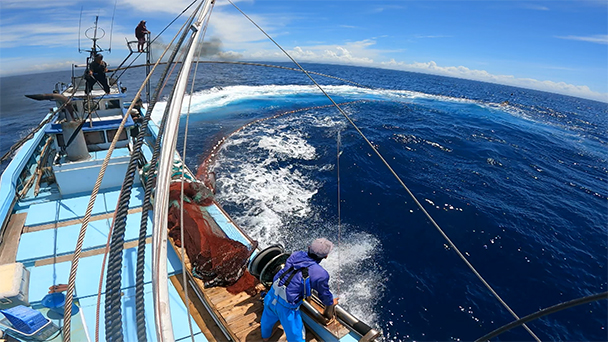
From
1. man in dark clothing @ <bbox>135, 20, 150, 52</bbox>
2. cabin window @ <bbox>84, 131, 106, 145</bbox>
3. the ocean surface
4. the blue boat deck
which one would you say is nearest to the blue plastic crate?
A: the blue boat deck

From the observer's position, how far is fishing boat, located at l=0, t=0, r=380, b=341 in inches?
106

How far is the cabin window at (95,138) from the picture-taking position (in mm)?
10570

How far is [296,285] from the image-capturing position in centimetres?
423

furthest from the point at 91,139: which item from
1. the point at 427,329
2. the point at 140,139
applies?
the point at 427,329

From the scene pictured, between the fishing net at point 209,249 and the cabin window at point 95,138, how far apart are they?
5.01 m

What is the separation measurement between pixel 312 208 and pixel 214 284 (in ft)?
24.7

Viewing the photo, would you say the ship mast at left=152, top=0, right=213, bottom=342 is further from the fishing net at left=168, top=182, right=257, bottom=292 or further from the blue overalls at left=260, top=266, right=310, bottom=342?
the fishing net at left=168, top=182, right=257, bottom=292

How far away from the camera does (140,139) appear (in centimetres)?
310

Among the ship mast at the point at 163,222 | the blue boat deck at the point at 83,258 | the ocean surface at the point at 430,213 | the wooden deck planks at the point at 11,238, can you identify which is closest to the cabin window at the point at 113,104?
the blue boat deck at the point at 83,258

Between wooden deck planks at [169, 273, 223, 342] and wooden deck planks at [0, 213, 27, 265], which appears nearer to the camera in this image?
wooden deck planks at [169, 273, 223, 342]

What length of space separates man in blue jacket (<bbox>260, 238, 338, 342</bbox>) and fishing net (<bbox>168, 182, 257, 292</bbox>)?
5.53 feet

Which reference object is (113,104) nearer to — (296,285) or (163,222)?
(163,222)

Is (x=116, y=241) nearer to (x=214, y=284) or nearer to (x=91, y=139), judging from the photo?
(x=214, y=284)

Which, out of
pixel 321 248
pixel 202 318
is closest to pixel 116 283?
pixel 321 248
